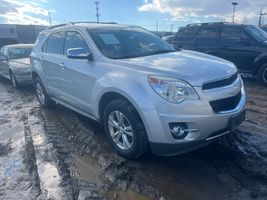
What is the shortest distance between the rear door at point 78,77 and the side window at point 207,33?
5.87m

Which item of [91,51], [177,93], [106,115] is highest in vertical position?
[91,51]

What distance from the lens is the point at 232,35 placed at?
9.05 m

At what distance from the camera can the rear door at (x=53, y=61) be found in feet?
17.9

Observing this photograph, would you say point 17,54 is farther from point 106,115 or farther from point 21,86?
point 106,115

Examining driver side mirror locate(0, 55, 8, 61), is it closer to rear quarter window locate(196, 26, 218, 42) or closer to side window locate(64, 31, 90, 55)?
side window locate(64, 31, 90, 55)

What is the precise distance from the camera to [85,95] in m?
4.54

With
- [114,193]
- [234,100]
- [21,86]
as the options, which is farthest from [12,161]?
[21,86]

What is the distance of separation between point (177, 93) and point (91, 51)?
5.68ft

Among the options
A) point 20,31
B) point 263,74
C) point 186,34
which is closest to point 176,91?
point 263,74

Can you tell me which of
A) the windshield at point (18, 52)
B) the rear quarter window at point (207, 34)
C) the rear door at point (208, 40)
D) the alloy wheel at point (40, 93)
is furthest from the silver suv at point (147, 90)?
the windshield at point (18, 52)

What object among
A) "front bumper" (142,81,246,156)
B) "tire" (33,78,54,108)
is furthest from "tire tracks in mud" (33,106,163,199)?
"front bumper" (142,81,246,156)

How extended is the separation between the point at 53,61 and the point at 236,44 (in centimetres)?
586

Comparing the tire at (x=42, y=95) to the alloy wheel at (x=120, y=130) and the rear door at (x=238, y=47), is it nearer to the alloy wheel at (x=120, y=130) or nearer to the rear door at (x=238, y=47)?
the alloy wheel at (x=120, y=130)

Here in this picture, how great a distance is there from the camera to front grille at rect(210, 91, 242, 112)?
133 inches
